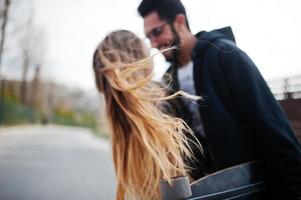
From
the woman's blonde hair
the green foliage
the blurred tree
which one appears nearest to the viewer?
the woman's blonde hair

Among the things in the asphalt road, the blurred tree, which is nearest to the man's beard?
the blurred tree

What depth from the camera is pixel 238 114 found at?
1021 mm

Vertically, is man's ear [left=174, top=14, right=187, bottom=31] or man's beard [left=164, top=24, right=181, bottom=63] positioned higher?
man's ear [left=174, top=14, right=187, bottom=31]

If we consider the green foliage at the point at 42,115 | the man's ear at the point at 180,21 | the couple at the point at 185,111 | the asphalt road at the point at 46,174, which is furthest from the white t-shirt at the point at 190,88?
the asphalt road at the point at 46,174

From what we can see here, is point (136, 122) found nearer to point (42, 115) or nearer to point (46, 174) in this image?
point (42, 115)

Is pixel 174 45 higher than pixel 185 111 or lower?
higher

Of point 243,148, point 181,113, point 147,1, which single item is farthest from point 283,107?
point 147,1

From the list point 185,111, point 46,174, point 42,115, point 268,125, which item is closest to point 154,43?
point 185,111

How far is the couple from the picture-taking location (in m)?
0.97

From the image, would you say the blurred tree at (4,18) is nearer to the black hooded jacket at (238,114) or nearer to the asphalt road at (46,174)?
the black hooded jacket at (238,114)

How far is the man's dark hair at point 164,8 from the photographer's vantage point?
1011 millimetres

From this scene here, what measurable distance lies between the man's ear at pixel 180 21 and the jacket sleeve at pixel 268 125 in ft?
0.50

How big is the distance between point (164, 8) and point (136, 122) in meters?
0.28

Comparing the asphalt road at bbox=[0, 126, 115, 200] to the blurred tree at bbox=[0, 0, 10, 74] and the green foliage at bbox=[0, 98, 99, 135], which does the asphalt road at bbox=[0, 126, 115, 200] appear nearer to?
the green foliage at bbox=[0, 98, 99, 135]
